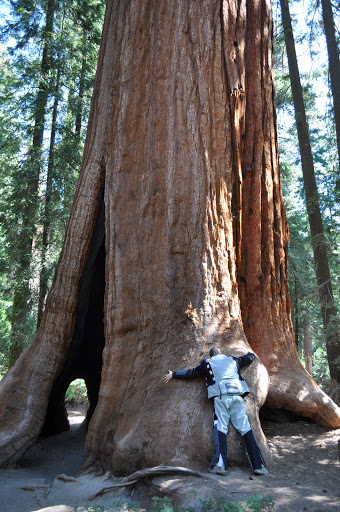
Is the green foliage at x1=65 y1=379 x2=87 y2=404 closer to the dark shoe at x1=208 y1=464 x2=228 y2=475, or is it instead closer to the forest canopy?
the forest canopy

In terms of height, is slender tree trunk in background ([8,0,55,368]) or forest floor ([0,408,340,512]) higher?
slender tree trunk in background ([8,0,55,368])

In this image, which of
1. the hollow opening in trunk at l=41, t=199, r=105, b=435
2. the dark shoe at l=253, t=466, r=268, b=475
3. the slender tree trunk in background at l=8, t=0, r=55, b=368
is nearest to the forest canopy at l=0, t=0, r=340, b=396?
the slender tree trunk in background at l=8, t=0, r=55, b=368

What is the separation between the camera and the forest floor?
3498 millimetres

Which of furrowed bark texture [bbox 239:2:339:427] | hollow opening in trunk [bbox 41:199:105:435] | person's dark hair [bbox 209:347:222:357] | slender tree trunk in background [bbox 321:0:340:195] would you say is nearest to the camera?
person's dark hair [bbox 209:347:222:357]

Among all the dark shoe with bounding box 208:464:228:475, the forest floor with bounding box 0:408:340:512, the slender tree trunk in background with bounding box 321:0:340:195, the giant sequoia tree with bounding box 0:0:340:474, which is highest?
the slender tree trunk in background with bounding box 321:0:340:195

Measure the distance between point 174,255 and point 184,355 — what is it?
4.26ft

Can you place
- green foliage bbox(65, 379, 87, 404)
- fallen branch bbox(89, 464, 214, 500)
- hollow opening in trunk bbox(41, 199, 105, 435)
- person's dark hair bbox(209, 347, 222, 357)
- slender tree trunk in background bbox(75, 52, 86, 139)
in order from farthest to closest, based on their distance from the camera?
1. green foliage bbox(65, 379, 87, 404)
2. slender tree trunk in background bbox(75, 52, 86, 139)
3. hollow opening in trunk bbox(41, 199, 105, 435)
4. person's dark hair bbox(209, 347, 222, 357)
5. fallen branch bbox(89, 464, 214, 500)

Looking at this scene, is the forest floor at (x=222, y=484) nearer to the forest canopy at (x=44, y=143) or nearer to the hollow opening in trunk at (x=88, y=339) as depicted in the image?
the hollow opening in trunk at (x=88, y=339)

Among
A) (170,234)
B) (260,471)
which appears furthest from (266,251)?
(260,471)

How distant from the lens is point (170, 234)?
5.64m

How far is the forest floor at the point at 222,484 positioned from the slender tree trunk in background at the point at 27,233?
560cm

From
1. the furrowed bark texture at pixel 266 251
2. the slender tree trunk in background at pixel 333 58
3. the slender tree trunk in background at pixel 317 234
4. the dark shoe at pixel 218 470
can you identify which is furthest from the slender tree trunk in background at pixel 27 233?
the dark shoe at pixel 218 470

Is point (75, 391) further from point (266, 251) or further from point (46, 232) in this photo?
point (266, 251)

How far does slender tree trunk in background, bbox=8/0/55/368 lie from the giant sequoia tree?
4970 millimetres
